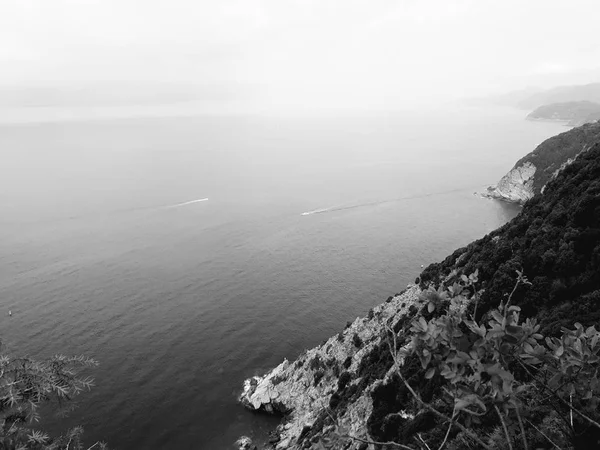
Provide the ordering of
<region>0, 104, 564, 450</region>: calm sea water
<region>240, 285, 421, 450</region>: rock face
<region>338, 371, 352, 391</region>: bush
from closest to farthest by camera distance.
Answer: <region>338, 371, 352, 391</region>: bush < <region>240, 285, 421, 450</region>: rock face < <region>0, 104, 564, 450</region>: calm sea water

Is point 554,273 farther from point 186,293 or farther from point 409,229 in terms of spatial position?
point 409,229

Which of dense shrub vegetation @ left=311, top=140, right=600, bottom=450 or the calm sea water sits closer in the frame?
dense shrub vegetation @ left=311, top=140, right=600, bottom=450

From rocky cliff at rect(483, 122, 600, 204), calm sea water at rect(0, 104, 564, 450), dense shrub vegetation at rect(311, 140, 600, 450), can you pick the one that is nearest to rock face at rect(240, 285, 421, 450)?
dense shrub vegetation at rect(311, 140, 600, 450)

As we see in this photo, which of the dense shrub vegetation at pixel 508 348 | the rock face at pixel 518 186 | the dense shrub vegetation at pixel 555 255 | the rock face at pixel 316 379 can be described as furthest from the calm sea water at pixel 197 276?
the dense shrub vegetation at pixel 555 255

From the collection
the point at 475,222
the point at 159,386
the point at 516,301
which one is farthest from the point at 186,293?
the point at 475,222

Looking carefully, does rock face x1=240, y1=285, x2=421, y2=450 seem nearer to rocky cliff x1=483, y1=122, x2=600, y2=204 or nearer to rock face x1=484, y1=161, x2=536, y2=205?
rocky cliff x1=483, y1=122, x2=600, y2=204

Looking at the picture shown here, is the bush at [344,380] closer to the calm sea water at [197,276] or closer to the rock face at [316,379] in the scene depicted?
the rock face at [316,379]
